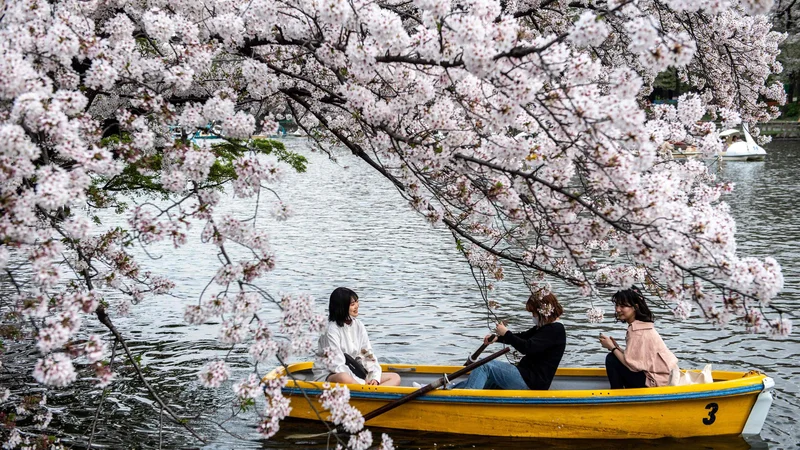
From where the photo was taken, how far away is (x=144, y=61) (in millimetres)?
5422

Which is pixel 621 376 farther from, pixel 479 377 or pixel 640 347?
pixel 479 377

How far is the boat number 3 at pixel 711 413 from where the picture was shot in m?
8.41

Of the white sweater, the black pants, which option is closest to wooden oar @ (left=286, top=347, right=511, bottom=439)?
the white sweater

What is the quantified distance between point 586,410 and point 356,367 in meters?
2.46

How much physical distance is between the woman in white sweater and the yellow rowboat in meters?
0.23

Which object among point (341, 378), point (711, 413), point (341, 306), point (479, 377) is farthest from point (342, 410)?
point (711, 413)

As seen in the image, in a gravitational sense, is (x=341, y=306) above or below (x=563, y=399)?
above

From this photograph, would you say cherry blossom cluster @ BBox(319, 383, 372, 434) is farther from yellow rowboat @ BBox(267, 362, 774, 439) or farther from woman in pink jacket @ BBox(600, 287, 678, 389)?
woman in pink jacket @ BBox(600, 287, 678, 389)

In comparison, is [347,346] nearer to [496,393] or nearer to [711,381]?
[496,393]

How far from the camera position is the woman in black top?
8.54 metres

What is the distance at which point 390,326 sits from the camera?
13.3m

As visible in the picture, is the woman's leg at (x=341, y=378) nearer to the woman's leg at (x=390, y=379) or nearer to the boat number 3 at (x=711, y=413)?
the woman's leg at (x=390, y=379)

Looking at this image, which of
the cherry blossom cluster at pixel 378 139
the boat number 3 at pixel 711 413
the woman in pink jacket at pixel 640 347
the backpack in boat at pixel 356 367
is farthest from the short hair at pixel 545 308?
the backpack in boat at pixel 356 367

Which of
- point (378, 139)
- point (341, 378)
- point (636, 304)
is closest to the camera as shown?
point (378, 139)
